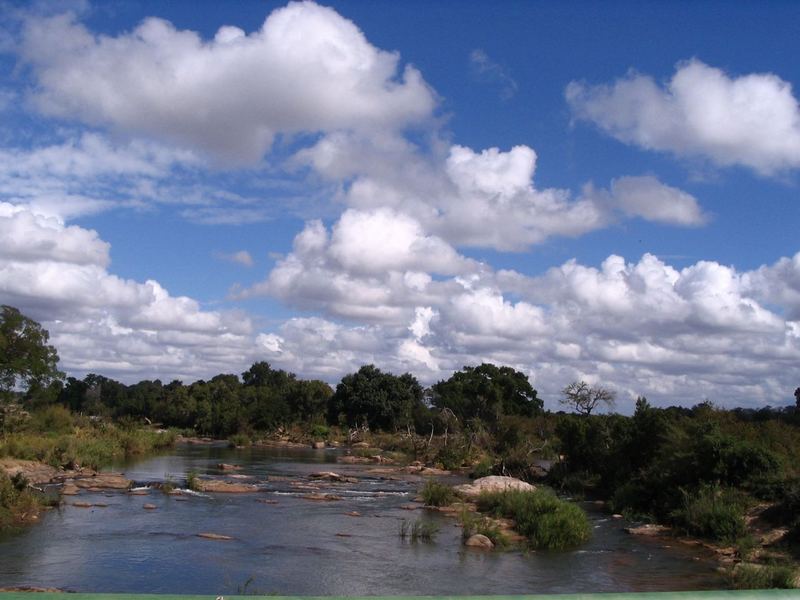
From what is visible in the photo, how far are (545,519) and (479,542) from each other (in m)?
2.81

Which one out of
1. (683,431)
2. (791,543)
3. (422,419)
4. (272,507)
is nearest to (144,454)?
(272,507)

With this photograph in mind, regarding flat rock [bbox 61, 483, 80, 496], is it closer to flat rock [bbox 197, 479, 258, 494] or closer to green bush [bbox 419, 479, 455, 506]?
flat rock [bbox 197, 479, 258, 494]

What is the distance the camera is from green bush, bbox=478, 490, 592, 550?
82.2ft

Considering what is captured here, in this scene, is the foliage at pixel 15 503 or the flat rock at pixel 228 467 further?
the flat rock at pixel 228 467

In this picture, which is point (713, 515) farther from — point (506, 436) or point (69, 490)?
point (506, 436)

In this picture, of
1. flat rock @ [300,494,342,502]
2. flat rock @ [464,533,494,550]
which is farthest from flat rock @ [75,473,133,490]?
flat rock @ [464,533,494,550]

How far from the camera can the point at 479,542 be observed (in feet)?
79.8

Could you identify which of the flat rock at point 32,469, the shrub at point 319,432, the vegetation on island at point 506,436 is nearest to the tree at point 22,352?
the vegetation on island at point 506,436

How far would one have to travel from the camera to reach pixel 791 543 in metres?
23.5

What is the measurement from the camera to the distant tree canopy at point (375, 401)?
8950cm

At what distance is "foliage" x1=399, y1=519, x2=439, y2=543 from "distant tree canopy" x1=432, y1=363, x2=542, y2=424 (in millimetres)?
54752

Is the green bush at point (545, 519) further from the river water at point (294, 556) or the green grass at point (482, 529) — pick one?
the green grass at point (482, 529)

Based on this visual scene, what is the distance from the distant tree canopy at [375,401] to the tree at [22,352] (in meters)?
39.2

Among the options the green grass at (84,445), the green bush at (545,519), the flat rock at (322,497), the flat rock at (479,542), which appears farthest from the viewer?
the green grass at (84,445)
